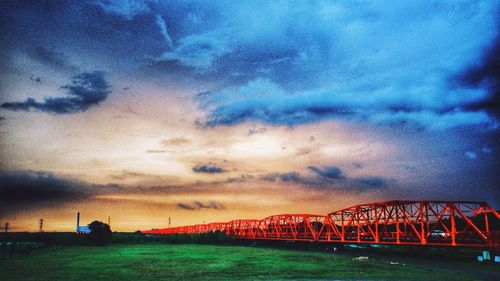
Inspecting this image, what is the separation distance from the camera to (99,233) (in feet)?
310

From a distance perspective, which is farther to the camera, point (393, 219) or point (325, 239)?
point (325, 239)

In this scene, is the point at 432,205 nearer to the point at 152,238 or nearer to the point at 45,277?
the point at 45,277

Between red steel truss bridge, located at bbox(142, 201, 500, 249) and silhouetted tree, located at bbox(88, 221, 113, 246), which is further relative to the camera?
silhouetted tree, located at bbox(88, 221, 113, 246)

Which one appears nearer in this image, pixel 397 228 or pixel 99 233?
pixel 397 228

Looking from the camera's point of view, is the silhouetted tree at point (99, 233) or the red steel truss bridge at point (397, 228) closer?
the red steel truss bridge at point (397, 228)

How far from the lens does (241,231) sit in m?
129

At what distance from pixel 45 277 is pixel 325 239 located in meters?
58.5

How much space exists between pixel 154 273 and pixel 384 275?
20167 millimetres

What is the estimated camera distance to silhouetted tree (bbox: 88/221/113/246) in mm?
93812

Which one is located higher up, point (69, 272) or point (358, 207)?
point (358, 207)

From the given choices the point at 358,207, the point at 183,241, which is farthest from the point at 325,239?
the point at 183,241

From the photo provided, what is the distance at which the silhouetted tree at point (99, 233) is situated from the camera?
9381 centimetres

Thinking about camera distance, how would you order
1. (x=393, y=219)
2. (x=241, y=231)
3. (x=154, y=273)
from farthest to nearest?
(x=241, y=231) < (x=393, y=219) < (x=154, y=273)

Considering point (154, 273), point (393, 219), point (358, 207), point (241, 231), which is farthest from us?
point (241, 231)
